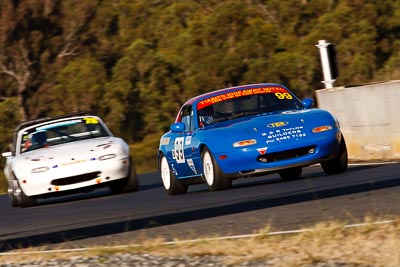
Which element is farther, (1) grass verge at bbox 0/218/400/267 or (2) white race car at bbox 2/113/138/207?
(2) white race car at bbox 2/113/138/207

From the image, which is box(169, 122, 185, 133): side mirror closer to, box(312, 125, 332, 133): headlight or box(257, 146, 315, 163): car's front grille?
box(257, 146, 315, 163): car's front grille

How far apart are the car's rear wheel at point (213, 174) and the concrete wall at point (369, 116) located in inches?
155

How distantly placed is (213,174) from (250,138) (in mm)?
693

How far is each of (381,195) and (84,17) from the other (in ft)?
127

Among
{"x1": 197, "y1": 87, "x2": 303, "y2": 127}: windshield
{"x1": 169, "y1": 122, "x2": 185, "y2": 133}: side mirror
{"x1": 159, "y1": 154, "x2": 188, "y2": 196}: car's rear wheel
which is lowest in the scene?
{"x1": 159, "y1": 154, "x2": 188, "y2": 196}: car's rear wheel

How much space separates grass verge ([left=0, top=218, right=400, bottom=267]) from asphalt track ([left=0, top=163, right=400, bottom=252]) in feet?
2.34

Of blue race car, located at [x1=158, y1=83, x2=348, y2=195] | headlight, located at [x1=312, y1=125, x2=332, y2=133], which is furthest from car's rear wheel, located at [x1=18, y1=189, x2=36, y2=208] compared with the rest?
headlight, located at [x1=312, y1=125, x2=332, y2=133]

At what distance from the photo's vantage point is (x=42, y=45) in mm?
47156

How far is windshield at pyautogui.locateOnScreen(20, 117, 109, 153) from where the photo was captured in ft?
55.7

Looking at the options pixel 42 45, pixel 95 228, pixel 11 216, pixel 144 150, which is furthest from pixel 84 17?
pixel 95 228

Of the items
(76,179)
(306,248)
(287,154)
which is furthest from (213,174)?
(306,248)

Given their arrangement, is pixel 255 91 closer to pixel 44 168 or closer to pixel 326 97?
pixel 44 168

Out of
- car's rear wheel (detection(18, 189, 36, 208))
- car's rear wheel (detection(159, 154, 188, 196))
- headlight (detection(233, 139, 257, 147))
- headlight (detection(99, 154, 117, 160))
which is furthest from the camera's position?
car's rear wheel (detection(18, 189, 36, 208))

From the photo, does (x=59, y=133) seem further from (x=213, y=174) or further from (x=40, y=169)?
(x=213, y=174)
